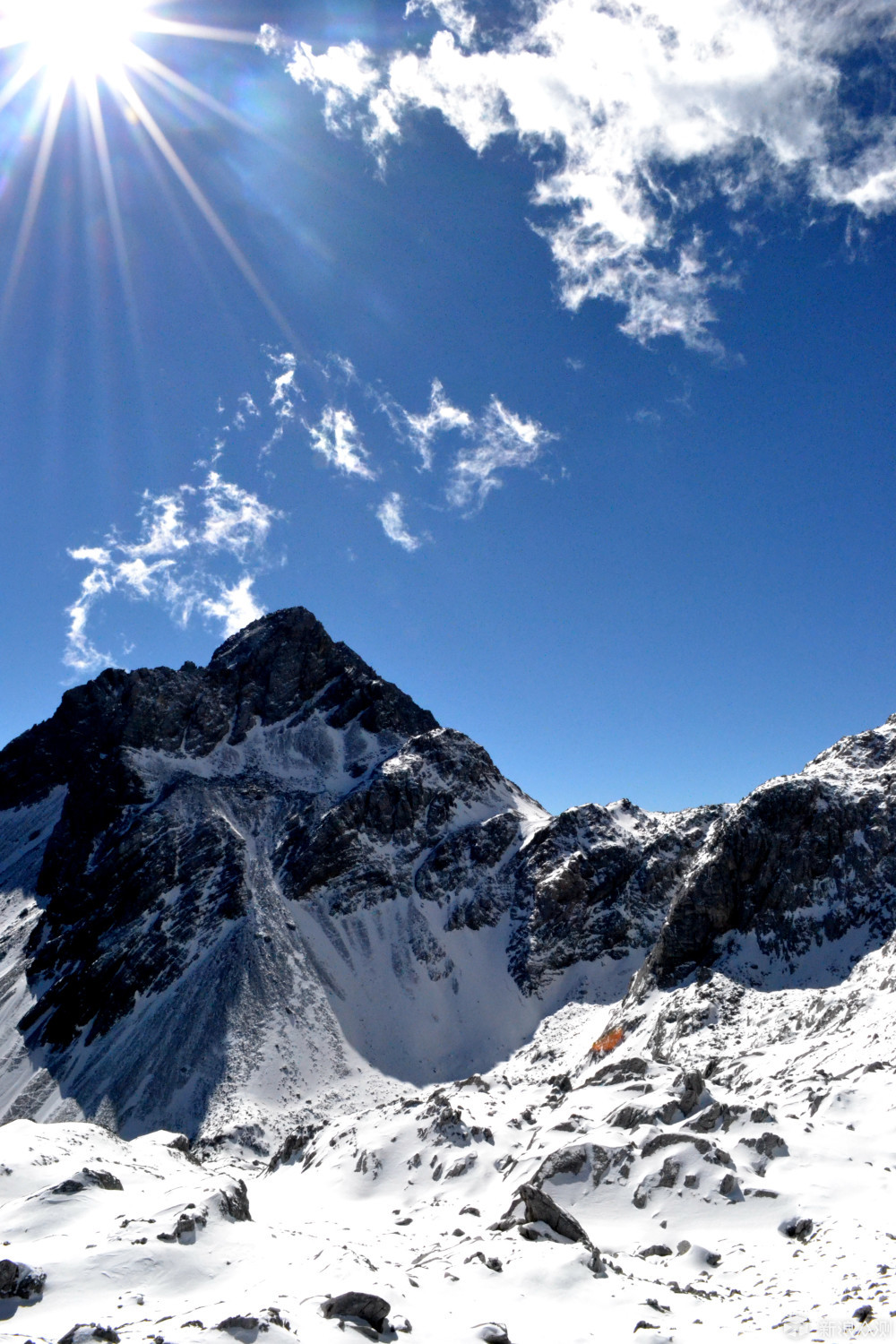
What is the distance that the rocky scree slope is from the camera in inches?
2911

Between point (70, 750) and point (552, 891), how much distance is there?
99853 mm

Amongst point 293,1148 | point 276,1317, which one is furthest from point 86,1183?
point 293,1148

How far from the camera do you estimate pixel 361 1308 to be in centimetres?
1584

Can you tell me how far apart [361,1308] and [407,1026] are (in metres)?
72.9

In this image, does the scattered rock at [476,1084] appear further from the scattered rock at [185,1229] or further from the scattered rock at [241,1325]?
the scattered rock at [241,1325]

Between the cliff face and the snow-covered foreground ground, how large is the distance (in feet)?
56.4

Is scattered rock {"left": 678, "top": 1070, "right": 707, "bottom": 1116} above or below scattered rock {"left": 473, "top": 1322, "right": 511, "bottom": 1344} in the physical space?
above

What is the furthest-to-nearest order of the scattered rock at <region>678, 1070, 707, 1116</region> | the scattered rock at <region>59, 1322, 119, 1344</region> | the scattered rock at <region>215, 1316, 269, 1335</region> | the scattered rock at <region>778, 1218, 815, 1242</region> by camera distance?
the scattered rock at <region>678, 1070, 707, 1116</region> → the scattered rock at <region>778, 1218, 815, 1242</region> → the scattered rock at <region>215, 1316, 269, 1335</region> → the scattered rock at <region>59, 1322, 119, 1344</region>

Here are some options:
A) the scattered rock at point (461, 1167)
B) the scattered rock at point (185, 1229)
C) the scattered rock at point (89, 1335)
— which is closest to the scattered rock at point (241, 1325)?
the scattered rock at point (89, 1335)

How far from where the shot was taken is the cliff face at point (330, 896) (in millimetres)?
63812

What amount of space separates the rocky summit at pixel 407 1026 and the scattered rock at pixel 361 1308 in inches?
2.6

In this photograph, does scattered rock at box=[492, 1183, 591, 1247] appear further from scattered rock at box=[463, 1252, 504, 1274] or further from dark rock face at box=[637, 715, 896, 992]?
dark rock face at box=[637, 715, 896, 992]

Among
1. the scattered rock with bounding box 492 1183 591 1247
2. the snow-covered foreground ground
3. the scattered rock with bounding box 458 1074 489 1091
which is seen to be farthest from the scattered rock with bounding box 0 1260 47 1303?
the scattered rock with bounding box 458 1074 489 1091

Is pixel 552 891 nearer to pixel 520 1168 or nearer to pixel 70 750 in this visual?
pixel 520 1168
